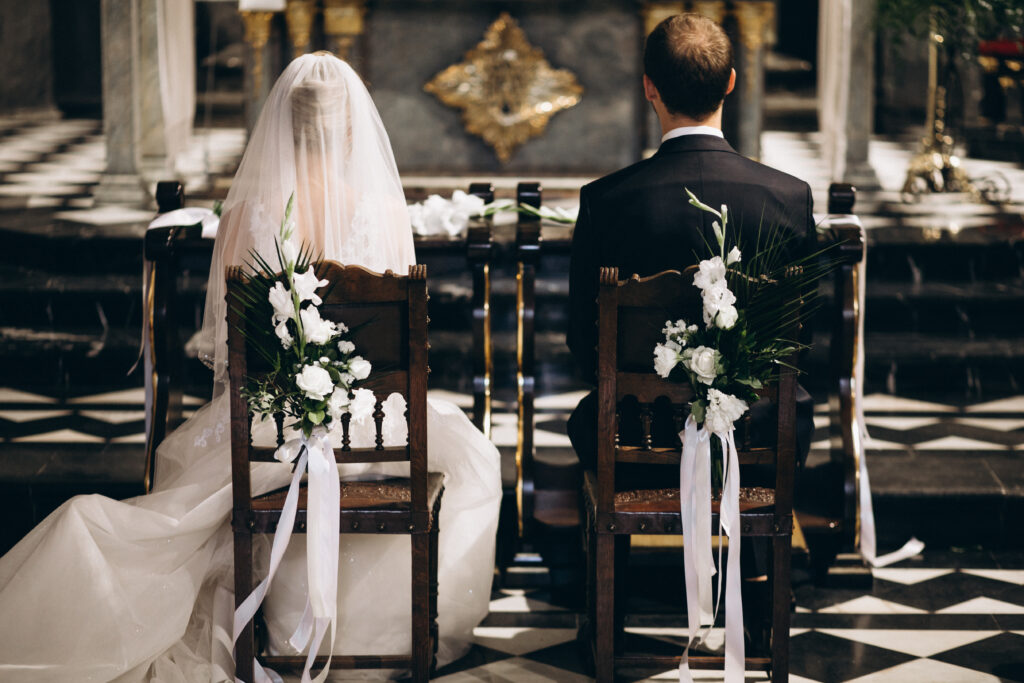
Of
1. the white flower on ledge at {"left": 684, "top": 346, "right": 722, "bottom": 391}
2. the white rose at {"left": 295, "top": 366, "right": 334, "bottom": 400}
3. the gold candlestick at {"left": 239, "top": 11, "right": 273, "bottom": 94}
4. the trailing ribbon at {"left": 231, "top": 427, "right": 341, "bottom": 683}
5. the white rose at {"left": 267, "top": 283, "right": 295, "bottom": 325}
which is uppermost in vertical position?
the gold candlestick at {"left": 239, "top": 11, "right": 273, "bottom": 94}

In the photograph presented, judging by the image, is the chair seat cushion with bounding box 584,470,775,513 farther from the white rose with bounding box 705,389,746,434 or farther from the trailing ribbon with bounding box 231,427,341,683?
the trailing ribbon with bounding box 231,427,341,683

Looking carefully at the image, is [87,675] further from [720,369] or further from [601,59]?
[601,59]

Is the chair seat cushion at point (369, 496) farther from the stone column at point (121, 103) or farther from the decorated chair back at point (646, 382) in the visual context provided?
the stone column at point (121, 103)

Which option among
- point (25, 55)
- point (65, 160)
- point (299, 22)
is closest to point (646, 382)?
point (299, 22)

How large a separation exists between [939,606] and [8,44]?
415 inches

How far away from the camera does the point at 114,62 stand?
8.05 m

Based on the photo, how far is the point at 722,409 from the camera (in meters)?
2.99

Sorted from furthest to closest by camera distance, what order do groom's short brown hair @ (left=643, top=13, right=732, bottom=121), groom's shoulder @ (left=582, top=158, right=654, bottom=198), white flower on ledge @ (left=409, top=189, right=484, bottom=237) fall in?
white flower on ledge @ (left=409, top=189, right=484, bottom=237)
groom's shoulder @ (left=582, top=158, right=654, bottom=198)
groom's short brown hair @ (left=643, top=13, right=732, bottom=121)

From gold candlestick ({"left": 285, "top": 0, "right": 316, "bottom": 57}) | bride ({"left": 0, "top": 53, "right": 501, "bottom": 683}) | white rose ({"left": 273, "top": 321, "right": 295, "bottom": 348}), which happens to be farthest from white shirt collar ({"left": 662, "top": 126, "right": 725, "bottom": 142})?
gold candlestick ({"left": 285, "top": 0, "right": 316, "bottom": 57})

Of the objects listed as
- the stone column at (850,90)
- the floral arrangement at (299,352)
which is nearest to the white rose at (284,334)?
the floral arrangement at (299,352)

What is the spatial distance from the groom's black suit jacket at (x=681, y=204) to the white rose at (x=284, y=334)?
84 centimetres

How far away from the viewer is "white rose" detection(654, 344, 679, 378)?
297 cm

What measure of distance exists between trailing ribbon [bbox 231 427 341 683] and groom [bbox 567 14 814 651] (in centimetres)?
78

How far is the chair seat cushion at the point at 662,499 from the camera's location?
10.3 feet
